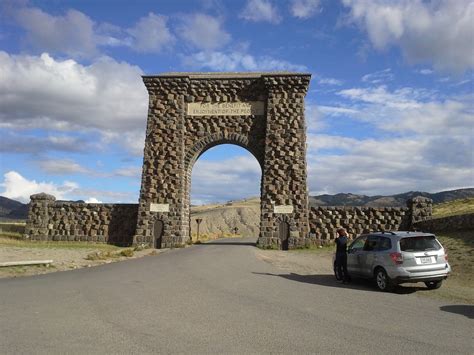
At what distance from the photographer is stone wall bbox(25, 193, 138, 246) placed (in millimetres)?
28875

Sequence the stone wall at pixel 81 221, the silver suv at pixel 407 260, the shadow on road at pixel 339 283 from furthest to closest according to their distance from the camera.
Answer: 1. the stone wall at pixel 81 221
2. the shadow on road at pixel 339 283
3. the silver suv at pixel 407 260

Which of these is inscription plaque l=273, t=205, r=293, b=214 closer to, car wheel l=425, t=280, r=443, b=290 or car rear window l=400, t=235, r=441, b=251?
car wheel l=425, t=280, r=443, b=290

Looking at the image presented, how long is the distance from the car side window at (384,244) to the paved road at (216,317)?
1297mm

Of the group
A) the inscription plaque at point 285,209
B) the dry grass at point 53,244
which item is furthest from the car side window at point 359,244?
the dry grass at point 53,244

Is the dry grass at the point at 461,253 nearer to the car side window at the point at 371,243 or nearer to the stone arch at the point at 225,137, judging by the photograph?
the car side window at the point at 371,243

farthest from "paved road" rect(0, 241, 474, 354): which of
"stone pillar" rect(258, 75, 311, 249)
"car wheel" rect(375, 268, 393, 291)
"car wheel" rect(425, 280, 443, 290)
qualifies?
"stone pillar" rect(258, 75, 311, 249)

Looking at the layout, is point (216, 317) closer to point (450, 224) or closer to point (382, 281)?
point (382, 281)

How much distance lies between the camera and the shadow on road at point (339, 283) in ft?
41.7

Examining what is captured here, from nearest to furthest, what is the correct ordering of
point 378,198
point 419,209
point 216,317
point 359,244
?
point 216,317 → point 359,244 → point 419,209 → point 378,198

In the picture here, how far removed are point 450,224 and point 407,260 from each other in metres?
12.2

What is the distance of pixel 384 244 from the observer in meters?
12.8

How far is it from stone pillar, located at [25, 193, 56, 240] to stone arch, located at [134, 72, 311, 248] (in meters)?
6.25

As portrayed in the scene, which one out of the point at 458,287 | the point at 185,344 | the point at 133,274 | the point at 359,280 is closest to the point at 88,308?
the point at 185,344

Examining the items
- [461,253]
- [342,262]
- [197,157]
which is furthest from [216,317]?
[197,157]
